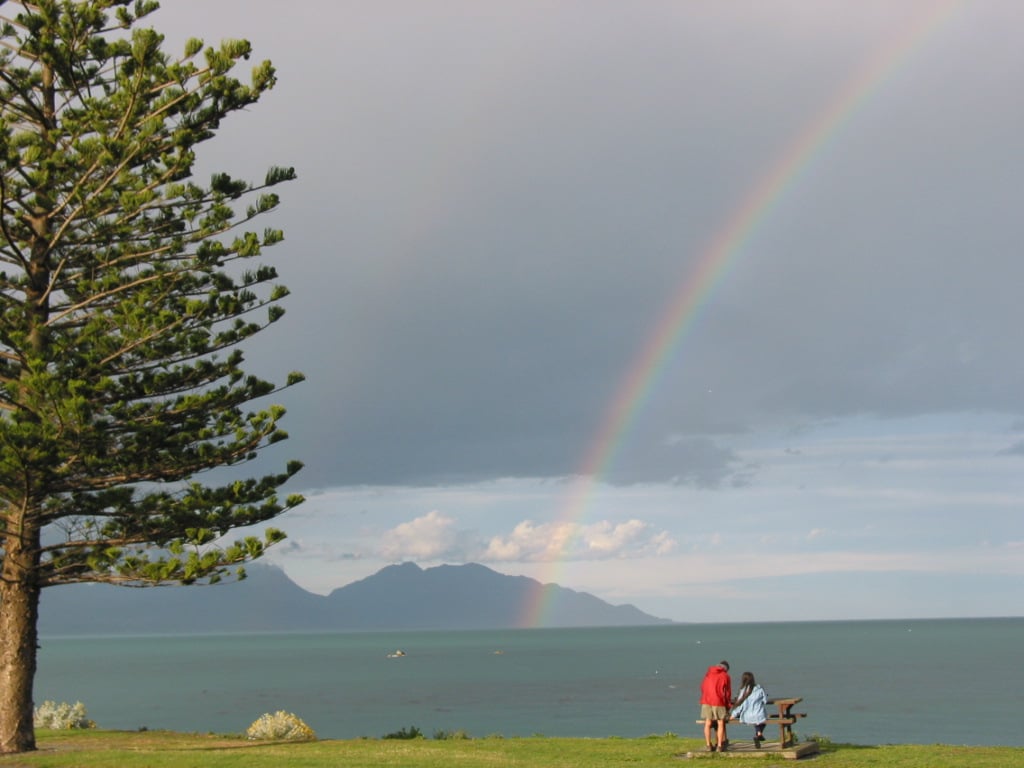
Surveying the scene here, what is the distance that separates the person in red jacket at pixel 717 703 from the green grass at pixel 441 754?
0.49 metres

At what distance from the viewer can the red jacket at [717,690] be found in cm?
1532

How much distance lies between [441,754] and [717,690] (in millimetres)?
4044

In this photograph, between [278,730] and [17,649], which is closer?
[17,649]

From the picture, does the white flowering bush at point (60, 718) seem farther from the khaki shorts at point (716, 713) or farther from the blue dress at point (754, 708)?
the blue dress at point (754, 708)

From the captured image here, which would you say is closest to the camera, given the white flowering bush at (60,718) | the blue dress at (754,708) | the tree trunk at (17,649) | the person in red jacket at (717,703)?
the person in red jacket at (717,703)

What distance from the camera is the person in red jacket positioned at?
15156mm

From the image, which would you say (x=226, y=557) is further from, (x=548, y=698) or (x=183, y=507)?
(x=548, y=698)

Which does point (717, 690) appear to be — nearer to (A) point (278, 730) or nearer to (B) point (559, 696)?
(A) point (278, 730)

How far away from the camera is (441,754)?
1599 centimetres

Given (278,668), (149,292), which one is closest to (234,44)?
(149,292)

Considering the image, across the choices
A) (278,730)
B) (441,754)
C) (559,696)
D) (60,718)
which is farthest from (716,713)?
(559,696)

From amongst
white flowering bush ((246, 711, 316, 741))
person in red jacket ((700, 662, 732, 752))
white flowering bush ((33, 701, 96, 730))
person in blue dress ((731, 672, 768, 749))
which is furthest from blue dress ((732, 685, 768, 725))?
white flowering bush ((33, 701, 96, 730))

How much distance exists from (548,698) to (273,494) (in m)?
55.4

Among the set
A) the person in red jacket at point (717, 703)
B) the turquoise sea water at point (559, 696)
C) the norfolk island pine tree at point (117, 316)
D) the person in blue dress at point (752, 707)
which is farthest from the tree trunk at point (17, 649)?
the turquoise sea water at point (559, 696)
